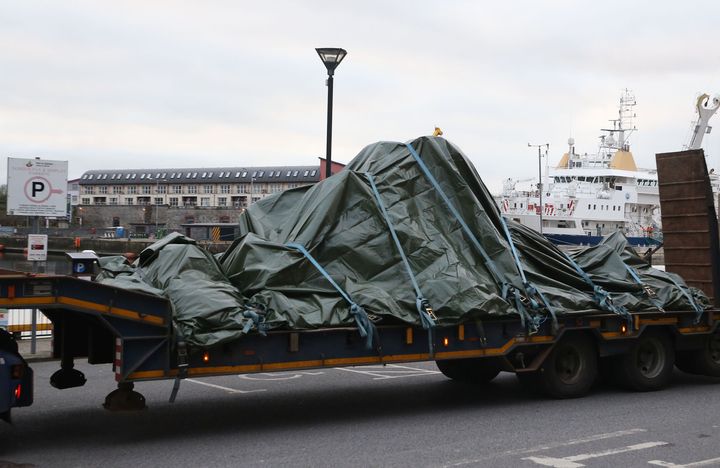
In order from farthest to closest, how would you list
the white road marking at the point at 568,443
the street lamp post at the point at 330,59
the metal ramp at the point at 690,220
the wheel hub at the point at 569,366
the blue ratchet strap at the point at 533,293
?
the street lamp post at the point at 330,59 → the metal ramp at the point at 690,220 → the wheel hub at the point at 569,366 → the blue ratchet strap at the point at 533,293 → the white road marking at the point at 568,443

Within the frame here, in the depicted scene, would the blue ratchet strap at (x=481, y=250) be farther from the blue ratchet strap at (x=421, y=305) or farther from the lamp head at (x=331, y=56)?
the lamp head at (x=331, y=56)

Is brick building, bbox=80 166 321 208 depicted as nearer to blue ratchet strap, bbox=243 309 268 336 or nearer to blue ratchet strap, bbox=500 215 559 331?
blue ratchet strap, bbox=500 215 559 331

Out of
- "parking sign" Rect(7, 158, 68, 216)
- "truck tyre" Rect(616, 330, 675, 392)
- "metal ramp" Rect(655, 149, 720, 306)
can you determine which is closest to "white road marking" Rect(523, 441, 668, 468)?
"truck tyre" Rect(616, 330, 675, 392)

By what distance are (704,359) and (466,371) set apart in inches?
141

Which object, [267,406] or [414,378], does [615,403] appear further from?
[267,406]

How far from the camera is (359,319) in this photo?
875 centimetres

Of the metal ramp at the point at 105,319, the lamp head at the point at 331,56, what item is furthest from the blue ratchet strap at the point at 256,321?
the lamp head at the point at 331,56

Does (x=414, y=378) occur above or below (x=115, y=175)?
below

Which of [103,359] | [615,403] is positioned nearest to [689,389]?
[615,403]

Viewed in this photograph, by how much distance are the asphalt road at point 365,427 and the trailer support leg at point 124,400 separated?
1.33 feet

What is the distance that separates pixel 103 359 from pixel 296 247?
2421 mm

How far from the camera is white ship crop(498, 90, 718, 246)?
2608 inches

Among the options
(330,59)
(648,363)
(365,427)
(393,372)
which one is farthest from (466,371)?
(330,59)

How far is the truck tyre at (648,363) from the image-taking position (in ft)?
36.1
